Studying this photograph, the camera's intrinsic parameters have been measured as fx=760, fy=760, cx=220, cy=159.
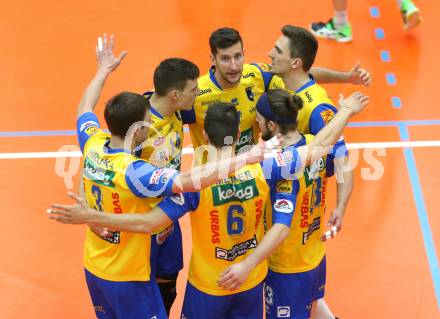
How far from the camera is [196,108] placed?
628cm

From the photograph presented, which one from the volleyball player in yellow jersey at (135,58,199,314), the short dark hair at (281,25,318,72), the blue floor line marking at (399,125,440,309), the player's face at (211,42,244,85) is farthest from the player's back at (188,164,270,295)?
the blue floor line marking at (399,125,440,309)

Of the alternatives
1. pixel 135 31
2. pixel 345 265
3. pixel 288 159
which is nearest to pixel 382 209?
pixel 345 265

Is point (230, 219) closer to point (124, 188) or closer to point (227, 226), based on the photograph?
point (227, 226)

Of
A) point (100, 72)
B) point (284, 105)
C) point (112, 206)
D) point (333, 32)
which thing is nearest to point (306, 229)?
point (284, 105)

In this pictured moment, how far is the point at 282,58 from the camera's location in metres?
6.20

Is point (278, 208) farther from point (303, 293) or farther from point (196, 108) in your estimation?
point (196, 108)

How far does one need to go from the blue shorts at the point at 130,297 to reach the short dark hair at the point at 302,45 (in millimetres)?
2150

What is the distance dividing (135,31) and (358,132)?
374 centimetres

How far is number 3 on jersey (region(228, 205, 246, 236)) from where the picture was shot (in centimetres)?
521

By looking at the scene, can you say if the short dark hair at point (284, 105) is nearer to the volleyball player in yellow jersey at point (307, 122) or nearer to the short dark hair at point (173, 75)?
the volleyball player in yellow jersey at point (307, 122)

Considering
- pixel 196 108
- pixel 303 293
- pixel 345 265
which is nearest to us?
pixel 303 293

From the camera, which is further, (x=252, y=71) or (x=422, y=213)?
(x=422, y=213)

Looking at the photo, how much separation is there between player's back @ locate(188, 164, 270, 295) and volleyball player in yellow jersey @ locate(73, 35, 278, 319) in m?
0.22

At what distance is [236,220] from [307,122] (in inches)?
43.8
